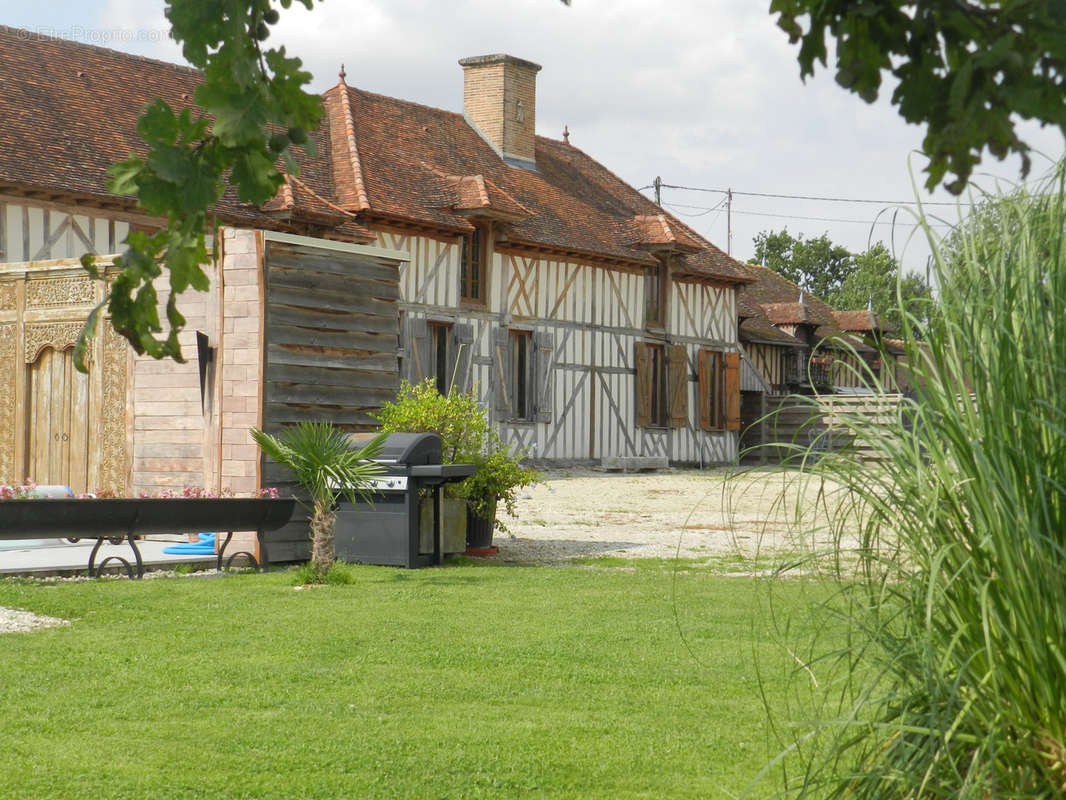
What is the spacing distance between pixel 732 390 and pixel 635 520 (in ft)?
46.7

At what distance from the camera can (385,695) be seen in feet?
17.3

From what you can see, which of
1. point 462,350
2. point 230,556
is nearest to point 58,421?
point 230,556

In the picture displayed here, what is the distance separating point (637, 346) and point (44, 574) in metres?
18.4

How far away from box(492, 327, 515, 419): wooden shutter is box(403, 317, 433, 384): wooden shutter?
1561 mm

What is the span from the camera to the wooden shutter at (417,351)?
72.9 feet

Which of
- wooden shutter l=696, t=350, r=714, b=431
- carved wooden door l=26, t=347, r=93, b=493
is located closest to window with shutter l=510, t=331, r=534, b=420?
wooden shutter l=696, t=350, r=714, b=431

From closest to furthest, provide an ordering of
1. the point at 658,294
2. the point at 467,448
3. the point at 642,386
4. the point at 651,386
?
1. the point at 467,448
2. the point at 642,386
3. the point at 651,386
4. the point at 658,294

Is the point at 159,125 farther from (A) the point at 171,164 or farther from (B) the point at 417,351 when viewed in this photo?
(B) the point at 417,351

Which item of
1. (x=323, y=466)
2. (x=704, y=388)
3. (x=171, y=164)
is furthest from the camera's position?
(x=704, y=388)

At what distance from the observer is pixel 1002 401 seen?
2.80m

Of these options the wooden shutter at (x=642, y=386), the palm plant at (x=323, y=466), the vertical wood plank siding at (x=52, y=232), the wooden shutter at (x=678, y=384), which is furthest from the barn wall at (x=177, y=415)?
the wooden shutter at (x=678, y=384)

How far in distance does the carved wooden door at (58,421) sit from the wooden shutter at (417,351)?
380 inches

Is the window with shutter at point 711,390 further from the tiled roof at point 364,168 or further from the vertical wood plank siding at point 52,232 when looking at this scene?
the vertical wood plank siding at point 52,232

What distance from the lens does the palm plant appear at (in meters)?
9.13
